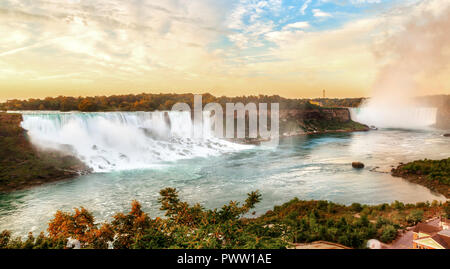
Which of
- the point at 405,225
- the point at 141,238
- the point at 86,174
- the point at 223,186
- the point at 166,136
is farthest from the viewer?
the point at 166,136

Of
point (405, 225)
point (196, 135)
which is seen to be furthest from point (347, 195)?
point (196, 135)

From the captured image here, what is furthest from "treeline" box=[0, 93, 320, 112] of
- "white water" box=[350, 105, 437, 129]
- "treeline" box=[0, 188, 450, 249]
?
"treeline" box=[0, 188, 450, 249]

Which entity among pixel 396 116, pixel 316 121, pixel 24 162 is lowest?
pixel 24 162

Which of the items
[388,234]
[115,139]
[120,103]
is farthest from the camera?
[120,103]

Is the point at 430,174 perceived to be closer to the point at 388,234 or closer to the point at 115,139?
the point at 388,234

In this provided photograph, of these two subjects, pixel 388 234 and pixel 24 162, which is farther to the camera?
pixel 24 162

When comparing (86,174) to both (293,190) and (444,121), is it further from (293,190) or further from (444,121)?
(444,121)

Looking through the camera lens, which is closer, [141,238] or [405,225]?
[141,238]

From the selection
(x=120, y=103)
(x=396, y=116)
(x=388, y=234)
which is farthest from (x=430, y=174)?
(x=396, y=116)
